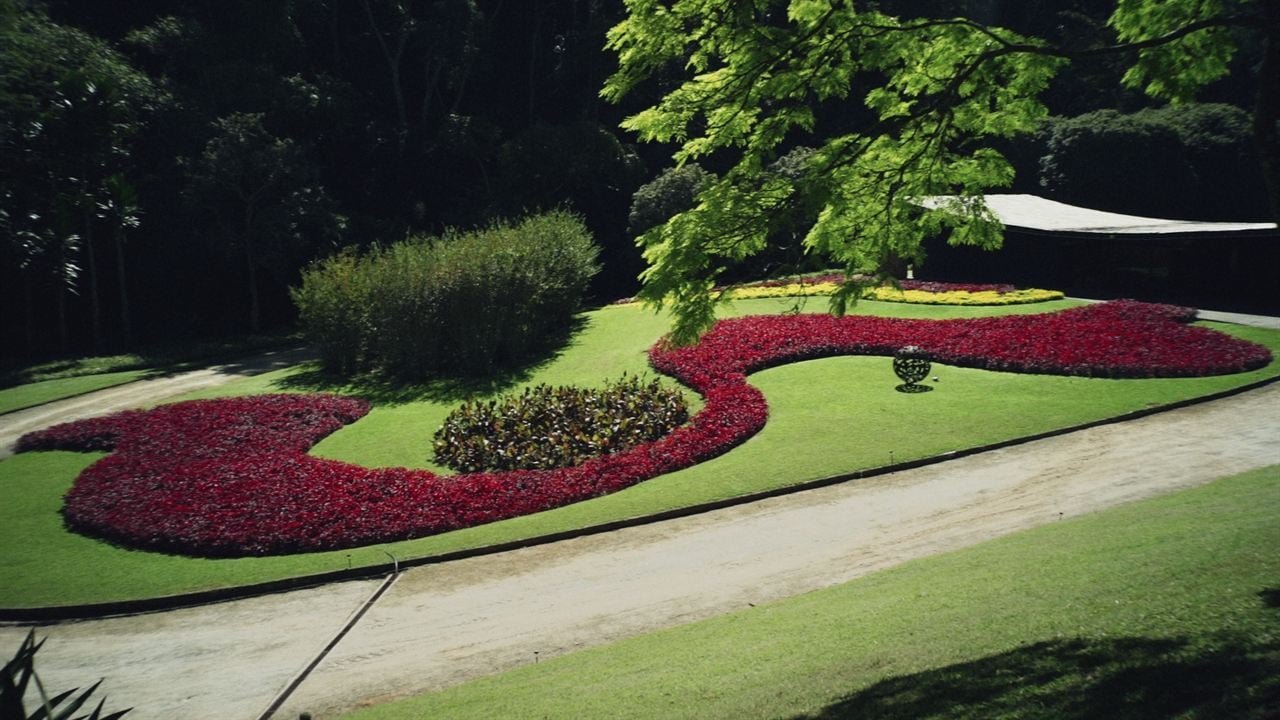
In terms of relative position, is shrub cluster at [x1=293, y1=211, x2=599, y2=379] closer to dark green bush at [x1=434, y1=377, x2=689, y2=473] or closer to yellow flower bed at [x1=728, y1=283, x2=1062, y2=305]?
dark green bush at [x1=434, y1=377, x2=689, y2=473]

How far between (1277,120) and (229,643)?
13741 millimetres

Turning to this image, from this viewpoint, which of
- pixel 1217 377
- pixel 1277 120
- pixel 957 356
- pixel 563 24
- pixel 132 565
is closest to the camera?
pixel 1277 120

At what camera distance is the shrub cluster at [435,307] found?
25906mm

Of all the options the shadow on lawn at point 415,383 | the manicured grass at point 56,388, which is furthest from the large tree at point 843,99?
the manicured grass at point 56,388

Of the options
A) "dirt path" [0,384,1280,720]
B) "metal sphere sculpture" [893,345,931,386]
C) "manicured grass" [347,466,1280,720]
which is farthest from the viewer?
"metal sphere sculpture" [893,345,931,386]

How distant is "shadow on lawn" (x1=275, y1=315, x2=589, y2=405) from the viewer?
24328 mm

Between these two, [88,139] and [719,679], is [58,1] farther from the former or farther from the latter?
[719,679]

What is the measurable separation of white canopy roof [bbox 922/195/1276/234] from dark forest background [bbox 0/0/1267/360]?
31.6ft

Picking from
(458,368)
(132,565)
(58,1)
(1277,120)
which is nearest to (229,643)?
(132,565)

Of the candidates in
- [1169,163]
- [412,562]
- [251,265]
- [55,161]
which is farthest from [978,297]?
[251,265]

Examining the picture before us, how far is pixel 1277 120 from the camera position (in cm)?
832

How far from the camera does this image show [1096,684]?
6301mm

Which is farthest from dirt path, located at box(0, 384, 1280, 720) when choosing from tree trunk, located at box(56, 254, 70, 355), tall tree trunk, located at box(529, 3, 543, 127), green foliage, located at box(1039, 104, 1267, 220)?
tall tree trunk, located at box(529, 3, 543, 127)

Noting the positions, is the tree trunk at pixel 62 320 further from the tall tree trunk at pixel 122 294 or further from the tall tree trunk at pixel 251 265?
the tall tree trunk at pixel 251 265
